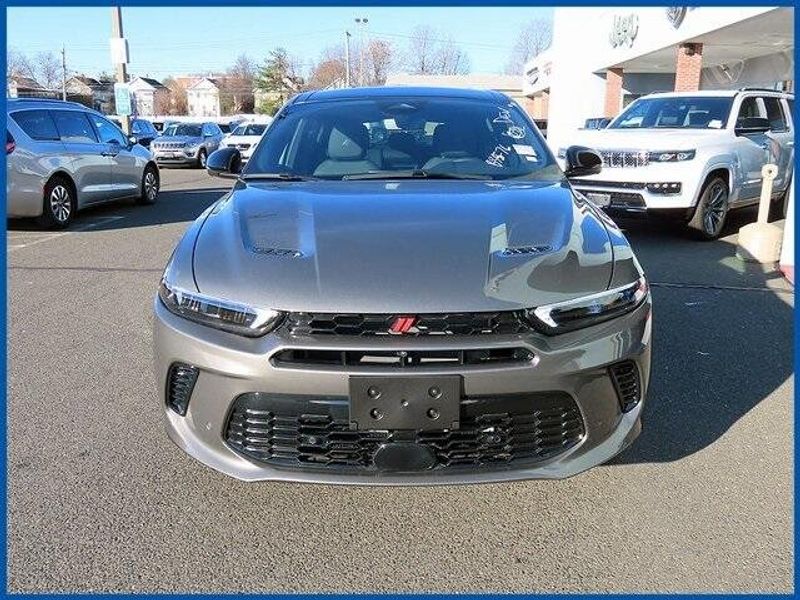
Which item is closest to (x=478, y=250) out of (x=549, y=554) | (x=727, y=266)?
(x=549, y=554)

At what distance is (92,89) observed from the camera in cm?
8594

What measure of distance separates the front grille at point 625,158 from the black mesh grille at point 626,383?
6055 millimetres

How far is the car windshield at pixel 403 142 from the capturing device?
3.58 m

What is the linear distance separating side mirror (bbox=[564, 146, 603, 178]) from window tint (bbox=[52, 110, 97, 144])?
791 centimetres

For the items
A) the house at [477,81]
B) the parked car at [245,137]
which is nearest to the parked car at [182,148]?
the parked car at [245,137]

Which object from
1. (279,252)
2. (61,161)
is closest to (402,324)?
(279,252)

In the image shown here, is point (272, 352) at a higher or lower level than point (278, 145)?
lower

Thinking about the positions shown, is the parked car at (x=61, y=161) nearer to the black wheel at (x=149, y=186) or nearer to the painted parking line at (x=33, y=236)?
the painted parking line at (x=33, y=236)

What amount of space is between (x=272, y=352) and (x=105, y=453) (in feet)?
4.49

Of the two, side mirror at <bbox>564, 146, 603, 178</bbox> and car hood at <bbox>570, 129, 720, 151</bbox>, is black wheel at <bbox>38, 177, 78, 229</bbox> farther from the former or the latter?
side mirror at <bbox>564, 146, 603, 178</bbox>

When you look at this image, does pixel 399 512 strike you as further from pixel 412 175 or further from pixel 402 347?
pixel 412 175

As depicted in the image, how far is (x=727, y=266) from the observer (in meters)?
6.91

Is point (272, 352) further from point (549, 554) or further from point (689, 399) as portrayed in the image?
point (689, 399)

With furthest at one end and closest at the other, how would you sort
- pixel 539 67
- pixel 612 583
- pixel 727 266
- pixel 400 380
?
pixel 539 67 < pixel 727 266 < pixel 612 583 < pixel 400 380
